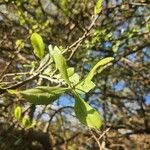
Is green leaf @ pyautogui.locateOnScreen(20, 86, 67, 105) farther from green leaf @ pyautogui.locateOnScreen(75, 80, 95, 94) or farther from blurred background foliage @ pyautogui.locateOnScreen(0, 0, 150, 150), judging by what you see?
blurred background foliage @ pyautogui.locateOnScreen(0, 0, 150, 150)

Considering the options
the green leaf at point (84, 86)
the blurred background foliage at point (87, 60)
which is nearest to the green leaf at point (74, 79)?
the green leaf at point (84, 86)

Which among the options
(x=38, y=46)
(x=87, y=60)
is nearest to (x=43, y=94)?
(x=38, y=46)

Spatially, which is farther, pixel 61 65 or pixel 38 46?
pixel 38 46

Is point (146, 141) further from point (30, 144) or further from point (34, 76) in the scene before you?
point (34, 76)

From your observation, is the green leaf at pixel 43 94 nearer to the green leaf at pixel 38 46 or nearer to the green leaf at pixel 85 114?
the green leaf at pixel 85 114

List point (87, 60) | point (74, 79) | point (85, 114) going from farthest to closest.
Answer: point (87, 60) → point (74, 79) → point (85, 114)

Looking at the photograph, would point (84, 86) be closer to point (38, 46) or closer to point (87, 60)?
point (38, 46)

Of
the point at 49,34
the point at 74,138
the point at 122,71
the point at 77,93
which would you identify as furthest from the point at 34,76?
the point at 74,138
